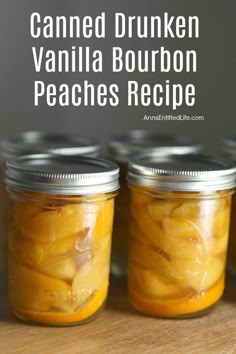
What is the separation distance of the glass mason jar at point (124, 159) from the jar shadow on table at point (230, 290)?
156 mm

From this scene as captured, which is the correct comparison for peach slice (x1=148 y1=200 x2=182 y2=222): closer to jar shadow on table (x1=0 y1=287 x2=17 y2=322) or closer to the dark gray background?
jar shadow on table (x1=0 y1=287 x2=17 y2=322)

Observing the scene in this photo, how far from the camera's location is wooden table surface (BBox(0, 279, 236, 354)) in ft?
2.48

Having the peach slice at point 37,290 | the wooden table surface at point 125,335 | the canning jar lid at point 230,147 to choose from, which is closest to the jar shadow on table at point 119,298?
the wooden table surface at point 125,335

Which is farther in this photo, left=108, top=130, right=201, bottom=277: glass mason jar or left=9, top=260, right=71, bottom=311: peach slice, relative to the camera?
left=108, top=130, right=201, bottom=277: glass mason jar

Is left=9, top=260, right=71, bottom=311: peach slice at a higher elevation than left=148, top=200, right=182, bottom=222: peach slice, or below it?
below

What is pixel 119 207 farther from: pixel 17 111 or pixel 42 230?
pixel 17 111

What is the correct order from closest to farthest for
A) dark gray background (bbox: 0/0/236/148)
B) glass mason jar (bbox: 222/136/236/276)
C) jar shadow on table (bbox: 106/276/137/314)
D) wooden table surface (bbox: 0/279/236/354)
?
1. wooden table surface (bbox: 0/279/236/354)
2. jar shadow on table (bbox: 106/276/137/314)
3. glass mason jar (bbox: 222/136/236/276)
4. dark gray background (bbox: 0/0/236/148)

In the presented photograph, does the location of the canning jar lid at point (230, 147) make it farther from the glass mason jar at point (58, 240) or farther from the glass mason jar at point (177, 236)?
the glass mason jar at point (58, 240)

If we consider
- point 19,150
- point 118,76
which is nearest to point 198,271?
point 19,150

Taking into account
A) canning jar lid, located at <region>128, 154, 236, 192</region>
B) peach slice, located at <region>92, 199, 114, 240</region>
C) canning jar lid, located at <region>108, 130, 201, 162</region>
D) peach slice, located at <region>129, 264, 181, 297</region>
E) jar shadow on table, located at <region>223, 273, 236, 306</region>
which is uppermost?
canning jar lid, located at <region>108, 130, 201, 162</region>

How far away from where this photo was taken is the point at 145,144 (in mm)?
1041

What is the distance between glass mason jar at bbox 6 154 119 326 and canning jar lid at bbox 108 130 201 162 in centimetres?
17

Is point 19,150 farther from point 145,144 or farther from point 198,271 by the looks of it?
point 198,271

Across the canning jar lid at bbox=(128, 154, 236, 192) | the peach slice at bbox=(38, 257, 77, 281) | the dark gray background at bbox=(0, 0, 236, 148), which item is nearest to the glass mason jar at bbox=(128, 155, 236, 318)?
the canning jar lid at bbox=(128, 154, 236, 192)
